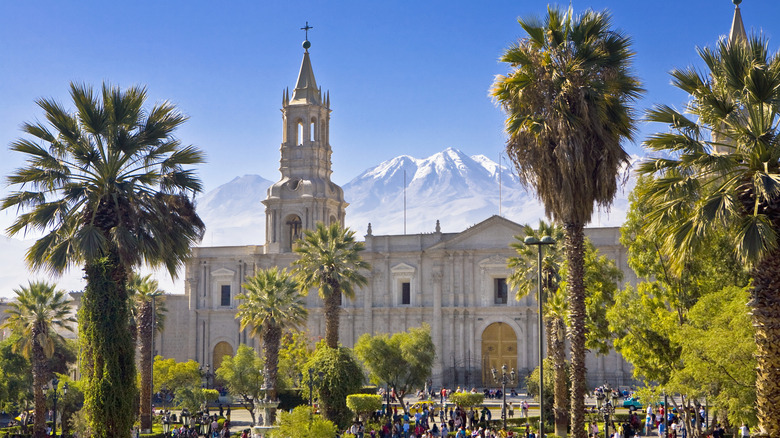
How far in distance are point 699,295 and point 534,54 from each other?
811cm

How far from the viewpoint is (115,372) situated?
55.9ft

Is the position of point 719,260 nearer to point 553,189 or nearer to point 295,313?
point 553,189

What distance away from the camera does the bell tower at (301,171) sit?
56375mm

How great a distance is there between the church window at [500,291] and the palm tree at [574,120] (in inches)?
1366

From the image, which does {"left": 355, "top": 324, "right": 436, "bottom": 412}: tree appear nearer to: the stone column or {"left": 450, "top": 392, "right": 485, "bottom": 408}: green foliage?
{"left": 450, "top": 392, "right": 485, "bottom": 408}: green foliage

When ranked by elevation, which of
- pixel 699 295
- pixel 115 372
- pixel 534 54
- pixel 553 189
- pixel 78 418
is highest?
pixel 534 54

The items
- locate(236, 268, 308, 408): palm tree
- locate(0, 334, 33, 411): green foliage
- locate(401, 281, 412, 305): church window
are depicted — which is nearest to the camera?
locate(236, 268, 308, 408): palm tree

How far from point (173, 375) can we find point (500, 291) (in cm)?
2036

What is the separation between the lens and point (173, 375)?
44.4 meters

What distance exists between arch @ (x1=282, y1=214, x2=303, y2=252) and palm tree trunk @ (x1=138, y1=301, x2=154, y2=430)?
59.3 feet

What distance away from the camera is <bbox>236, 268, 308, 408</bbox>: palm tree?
37.3 meters

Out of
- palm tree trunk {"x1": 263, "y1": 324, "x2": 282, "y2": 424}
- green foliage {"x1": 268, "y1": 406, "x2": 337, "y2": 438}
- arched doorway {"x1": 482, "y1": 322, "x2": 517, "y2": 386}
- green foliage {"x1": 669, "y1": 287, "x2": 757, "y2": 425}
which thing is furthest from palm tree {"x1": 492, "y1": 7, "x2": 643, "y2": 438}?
arched doorway {"x1": 482, "y1": 322, "x2": 517, "y2": 386}

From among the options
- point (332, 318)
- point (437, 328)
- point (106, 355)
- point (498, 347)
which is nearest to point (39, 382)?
point (332, 318)

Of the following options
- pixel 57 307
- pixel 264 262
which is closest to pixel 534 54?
pixel 57 307
